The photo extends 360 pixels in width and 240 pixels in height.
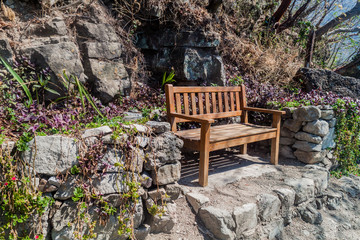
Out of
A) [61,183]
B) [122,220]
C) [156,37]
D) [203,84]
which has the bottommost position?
[122,220]

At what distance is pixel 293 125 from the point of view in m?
4.09

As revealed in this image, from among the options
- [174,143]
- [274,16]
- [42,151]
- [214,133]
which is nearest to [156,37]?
[214,133]

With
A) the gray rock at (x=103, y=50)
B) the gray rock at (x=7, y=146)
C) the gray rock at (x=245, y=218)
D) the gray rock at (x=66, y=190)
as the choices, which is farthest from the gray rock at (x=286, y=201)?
the gray rock at (x=103, y=50)

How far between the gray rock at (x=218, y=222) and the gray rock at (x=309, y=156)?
2182 millimetres

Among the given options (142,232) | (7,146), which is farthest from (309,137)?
(7,146)

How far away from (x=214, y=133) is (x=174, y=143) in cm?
90

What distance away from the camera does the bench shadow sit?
11.1 ft

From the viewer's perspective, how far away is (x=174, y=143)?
2.50 meters

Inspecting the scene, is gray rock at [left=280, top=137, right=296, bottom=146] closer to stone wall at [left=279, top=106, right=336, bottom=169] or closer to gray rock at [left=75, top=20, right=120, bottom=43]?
stone wall at [left=279, top=106, right=336, bottom=169]

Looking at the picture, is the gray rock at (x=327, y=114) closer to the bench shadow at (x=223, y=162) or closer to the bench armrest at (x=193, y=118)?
the bench shadow at (x=223, y=162)

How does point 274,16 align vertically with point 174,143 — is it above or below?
above

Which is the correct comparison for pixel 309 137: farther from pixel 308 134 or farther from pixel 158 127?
pixel 158 127

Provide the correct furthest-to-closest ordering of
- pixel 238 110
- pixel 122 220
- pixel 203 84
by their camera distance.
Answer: pixel 203 84 → pixel 238 110 → pixel 122 220

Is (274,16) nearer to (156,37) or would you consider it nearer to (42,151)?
(156,37)
